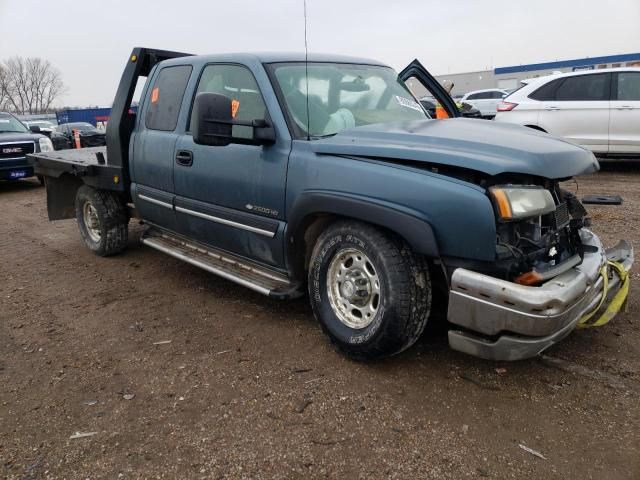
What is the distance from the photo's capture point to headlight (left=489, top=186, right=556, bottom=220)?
2.49 m

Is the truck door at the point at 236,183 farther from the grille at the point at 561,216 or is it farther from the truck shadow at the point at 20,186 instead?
the truck shadow at the point at 20,186

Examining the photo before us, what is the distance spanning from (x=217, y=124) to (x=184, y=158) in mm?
919

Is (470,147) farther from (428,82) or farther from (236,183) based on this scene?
(428,82)

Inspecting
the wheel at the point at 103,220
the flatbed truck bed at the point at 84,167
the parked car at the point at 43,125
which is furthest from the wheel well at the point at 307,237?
the parked car at the point at 43,125

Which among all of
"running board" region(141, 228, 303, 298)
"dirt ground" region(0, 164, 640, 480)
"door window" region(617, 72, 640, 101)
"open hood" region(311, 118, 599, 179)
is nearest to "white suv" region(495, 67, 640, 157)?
"door window" region(617, 72, 640, 101)

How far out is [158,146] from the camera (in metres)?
4.38

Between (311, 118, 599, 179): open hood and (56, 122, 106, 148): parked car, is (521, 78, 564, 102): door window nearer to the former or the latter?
(311, 118, 599, 179): open hood

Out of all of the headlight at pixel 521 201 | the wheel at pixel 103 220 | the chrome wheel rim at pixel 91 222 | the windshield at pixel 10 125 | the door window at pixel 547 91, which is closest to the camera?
the headlight at pixel 521 201

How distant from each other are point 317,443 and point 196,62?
3072 mm

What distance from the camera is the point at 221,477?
89.1 inches

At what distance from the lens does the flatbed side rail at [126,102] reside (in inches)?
196

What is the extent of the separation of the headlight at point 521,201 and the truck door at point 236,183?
135cm

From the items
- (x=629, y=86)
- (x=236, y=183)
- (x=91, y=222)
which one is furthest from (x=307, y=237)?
(x=629, y=86)

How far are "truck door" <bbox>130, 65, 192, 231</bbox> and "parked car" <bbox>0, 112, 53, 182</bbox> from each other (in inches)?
263
